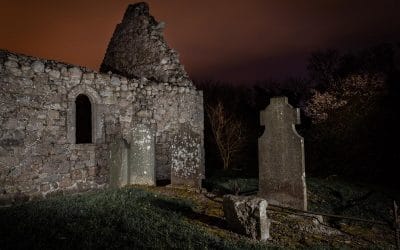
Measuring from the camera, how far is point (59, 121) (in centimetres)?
951

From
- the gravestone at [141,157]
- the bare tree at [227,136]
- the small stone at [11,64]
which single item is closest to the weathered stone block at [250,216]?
the gravestone at [141,157]

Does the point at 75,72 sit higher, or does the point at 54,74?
the point at 75,72

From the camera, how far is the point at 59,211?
6719 mm

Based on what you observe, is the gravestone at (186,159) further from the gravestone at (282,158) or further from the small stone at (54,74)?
the small stone at (54,74)

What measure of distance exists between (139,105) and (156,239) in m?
6.94

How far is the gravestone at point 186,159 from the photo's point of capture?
33.4 ft

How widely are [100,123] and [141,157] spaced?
160 centimetres

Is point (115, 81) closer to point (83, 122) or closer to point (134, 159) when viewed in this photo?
point (134, 159)

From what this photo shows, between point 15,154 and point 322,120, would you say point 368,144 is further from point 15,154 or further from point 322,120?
point 15,154

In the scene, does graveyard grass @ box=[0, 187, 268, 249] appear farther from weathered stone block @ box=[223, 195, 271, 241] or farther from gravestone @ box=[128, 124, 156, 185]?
gravestone @ box=[128, 124, 156, 185]

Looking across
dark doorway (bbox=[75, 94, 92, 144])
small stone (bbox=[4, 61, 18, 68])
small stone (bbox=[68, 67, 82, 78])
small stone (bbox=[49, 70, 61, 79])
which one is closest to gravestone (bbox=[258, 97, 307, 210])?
small stone (bbox=[68, 67, 82, 78])

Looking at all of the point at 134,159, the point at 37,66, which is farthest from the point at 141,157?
the point at 37,66

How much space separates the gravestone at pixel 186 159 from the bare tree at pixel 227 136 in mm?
15212

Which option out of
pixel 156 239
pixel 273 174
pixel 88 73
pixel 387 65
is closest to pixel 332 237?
pixel 273 174
